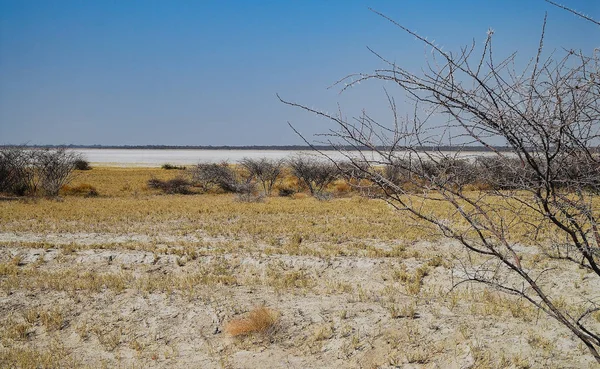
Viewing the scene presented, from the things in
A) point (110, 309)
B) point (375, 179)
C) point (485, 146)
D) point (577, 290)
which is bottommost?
point (110, 309)

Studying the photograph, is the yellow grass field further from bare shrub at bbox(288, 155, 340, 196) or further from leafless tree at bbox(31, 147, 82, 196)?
bare shrub at bbox(288, 155, 340, 196)

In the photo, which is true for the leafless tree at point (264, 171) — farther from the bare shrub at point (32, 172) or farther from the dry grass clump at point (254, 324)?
the dry grass clump at point (254, 324)

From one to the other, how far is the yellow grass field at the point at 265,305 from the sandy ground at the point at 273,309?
0.08 ft

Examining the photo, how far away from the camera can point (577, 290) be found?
804 centimetres

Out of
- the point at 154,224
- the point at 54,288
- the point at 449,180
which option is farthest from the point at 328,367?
the point at 154,224

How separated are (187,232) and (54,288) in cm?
568

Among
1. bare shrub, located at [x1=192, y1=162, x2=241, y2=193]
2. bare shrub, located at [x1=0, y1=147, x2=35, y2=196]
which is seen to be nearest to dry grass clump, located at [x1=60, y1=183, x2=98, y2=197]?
bare shrub, located at [x1=0, y1=147, x2=35, y2=196]

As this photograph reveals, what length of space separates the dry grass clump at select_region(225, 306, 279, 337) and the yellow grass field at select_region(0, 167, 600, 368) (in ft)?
0.07

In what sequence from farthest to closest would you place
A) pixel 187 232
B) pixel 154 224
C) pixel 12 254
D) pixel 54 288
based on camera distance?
pixel 154 224 → pixel 187 232 → pixel 12 254 → pixel 54 288

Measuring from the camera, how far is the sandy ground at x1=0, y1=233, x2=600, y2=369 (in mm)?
5949

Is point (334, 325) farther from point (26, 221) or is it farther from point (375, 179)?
point (26, 221)

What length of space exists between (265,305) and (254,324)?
1012 millimetres

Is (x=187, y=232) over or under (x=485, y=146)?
under

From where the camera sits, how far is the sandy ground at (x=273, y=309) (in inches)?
234
